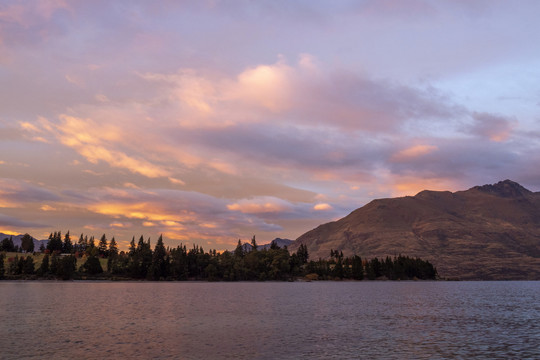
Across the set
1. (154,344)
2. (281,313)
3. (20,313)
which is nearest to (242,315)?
(281,313)

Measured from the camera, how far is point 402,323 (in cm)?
8375

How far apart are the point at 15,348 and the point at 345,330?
159 ft

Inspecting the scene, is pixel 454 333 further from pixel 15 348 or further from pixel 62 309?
pixel 62 309

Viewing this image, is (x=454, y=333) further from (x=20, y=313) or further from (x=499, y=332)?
(x=20, y=313)

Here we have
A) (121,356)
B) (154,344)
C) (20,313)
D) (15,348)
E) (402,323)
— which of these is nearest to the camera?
(121,356)

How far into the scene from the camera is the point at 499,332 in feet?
239

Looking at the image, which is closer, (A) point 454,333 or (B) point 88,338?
(B) point 88,338

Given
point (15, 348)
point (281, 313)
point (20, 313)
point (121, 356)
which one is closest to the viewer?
point (121, 356)

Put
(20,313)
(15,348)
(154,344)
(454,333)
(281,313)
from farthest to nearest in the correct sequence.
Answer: (281,313) → (20,313) → (454,333) → (154,344) → (15,348)

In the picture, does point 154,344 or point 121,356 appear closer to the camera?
point 121,356

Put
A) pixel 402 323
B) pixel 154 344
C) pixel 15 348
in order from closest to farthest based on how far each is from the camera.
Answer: pixel 15 348, pixel 154 344, pixel 402 323

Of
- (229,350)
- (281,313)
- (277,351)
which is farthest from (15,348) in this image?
(281,313)

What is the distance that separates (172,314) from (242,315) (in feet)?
51.3

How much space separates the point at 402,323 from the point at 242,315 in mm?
34198
